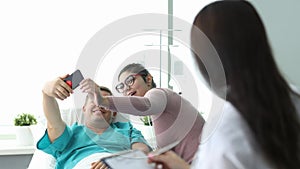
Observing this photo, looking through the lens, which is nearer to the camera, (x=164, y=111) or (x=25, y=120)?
(x=164, y=111)

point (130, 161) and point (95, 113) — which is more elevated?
point (130, 161)

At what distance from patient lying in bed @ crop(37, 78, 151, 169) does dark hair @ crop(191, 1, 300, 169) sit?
3.36 feet

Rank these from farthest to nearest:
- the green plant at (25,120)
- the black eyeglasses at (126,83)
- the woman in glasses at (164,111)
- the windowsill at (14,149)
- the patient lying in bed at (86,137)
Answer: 1. the green plant at (25,120)
2. the windowsill at (14,149)
3. the patient lying in bed at (86,137)
4. the black eyeglasses at (126,83)
5. the woman in glasses at (164,111)

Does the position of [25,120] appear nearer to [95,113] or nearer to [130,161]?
[95,113]

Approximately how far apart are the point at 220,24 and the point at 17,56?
6.76 ft

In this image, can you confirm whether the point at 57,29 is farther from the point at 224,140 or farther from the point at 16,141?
the point at 224,140

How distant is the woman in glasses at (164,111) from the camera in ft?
5.22

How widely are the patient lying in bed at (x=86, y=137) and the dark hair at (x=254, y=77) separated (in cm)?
103

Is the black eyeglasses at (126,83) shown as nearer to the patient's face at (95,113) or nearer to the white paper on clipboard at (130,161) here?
the patient's face at (95,113)

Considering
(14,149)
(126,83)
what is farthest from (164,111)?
(14,149)

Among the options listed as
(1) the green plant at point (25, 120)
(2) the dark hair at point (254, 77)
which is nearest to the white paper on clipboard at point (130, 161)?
(2) the dark hair at point (254, 77)

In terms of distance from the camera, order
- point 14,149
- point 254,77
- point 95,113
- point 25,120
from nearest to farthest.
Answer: point 254,77, point 95,113, point 14,149, point 25,120

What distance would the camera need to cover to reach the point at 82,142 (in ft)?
7.37

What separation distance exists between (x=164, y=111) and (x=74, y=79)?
0.29m
